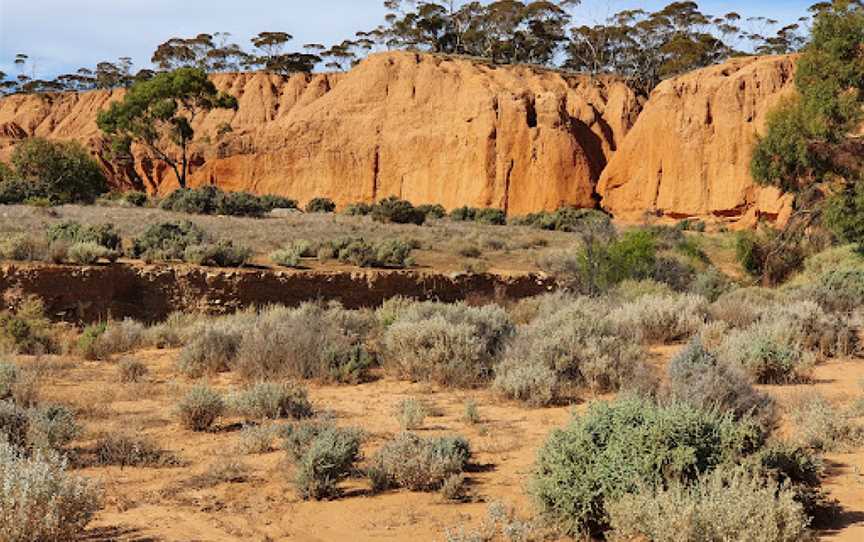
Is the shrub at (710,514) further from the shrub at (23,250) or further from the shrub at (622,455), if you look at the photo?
the shrub at (23,250)

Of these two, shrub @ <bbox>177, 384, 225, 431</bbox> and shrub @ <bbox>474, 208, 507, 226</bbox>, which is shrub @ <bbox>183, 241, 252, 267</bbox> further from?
shrub @ <bbox>474, 208, 507, 226</bbox>

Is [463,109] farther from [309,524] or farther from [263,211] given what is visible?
[309,524]

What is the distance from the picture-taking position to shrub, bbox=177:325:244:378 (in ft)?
30.5

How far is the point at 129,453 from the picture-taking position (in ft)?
19.3

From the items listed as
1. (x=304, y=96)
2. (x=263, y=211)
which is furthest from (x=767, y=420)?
(x=304, y=96)

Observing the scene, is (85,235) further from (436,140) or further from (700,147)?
(700,147)

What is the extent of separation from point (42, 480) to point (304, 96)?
49.3 meters

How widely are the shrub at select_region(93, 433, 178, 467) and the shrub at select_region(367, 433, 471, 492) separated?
5.55 feet

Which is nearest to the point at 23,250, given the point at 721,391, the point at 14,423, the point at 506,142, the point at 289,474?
the point at 14,423

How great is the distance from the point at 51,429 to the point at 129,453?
1.99 ft

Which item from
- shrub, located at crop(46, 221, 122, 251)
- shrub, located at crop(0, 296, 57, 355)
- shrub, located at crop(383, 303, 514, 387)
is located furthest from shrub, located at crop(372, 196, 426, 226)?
shrub, located at crop(383, 303, 514, 387)

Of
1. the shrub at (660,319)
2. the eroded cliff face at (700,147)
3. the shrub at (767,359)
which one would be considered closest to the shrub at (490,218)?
the eroded cliff face at (700,147)

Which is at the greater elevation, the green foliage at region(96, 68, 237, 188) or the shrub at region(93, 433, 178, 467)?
the green foliage at region(96, 68, 237, 188)

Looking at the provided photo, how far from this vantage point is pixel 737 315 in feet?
38.0
